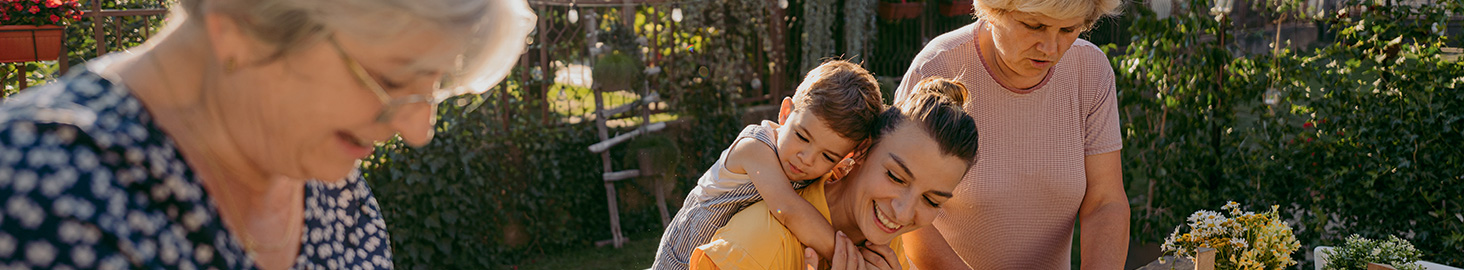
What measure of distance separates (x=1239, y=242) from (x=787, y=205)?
1294 mm

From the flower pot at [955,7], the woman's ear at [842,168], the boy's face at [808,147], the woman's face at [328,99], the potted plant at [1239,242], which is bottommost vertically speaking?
the flower pot at [955,7]

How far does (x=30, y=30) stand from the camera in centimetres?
415

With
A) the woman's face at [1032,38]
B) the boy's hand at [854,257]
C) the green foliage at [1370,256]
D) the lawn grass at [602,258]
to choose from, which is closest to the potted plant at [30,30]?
the lawn grass at [602,258]

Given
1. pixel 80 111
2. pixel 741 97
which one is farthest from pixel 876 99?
pixel 741 97

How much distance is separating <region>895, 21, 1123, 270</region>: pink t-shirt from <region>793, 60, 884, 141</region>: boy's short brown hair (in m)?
0.20

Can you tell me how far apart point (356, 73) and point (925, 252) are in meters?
1.59

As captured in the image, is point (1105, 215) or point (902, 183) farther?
point (1105, 215)

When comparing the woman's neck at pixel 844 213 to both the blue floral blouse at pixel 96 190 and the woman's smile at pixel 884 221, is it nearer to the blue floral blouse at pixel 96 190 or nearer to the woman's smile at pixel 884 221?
the woman's smile at pixel 884 221

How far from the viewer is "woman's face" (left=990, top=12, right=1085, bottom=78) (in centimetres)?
220

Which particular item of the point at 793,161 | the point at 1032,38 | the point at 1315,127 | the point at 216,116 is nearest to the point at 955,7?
the point at 1315,127

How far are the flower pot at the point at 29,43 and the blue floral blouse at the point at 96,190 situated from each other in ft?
12.4

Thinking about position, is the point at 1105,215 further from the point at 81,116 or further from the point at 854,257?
the point at 81,116

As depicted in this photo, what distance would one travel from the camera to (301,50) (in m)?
0.97

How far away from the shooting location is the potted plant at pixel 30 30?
4.08 metres
